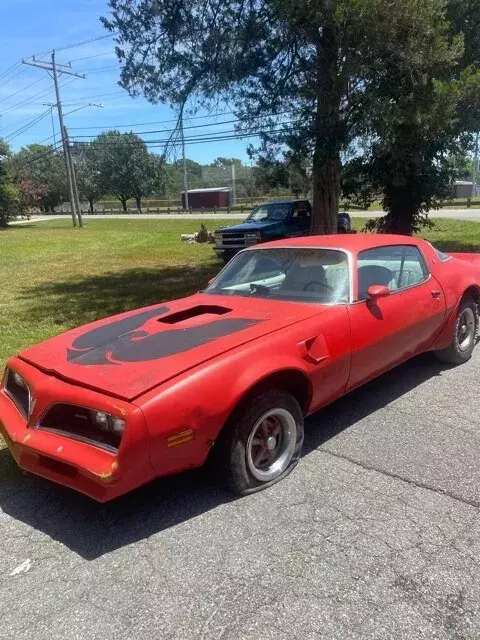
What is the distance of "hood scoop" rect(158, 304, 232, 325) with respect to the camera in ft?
12.7

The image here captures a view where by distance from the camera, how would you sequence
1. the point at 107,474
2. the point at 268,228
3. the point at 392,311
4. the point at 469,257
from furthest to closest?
the point at 268,228
the point at 469,257
the point at 392,311
the point at 107,474

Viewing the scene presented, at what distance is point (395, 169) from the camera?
33.9 feet

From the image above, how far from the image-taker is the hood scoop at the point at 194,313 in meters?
3.86

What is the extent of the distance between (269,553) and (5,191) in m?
39.7

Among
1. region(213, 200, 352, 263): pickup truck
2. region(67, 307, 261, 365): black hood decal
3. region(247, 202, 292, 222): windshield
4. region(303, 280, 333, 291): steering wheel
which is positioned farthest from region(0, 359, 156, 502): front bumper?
region(247, 202, 292, 222): windshield

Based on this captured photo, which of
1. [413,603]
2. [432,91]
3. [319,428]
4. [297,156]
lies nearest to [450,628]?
[413,603]

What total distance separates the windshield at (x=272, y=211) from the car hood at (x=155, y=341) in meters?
11.8

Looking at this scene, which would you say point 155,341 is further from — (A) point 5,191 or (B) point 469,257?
(A) point 5,191

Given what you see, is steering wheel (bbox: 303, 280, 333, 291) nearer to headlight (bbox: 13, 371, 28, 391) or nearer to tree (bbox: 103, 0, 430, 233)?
headlight (bbox: 13, 371, 28, 391)

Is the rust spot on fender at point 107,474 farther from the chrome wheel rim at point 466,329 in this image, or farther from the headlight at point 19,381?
the chrome wheel rim at point 466,329

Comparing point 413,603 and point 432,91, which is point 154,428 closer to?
point 413,603

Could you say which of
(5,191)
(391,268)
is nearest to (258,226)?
(391,268)

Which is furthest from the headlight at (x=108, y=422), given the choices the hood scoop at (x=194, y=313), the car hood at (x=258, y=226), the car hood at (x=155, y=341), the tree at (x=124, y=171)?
the tree at (x=124, y=171)

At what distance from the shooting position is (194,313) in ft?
13.1
